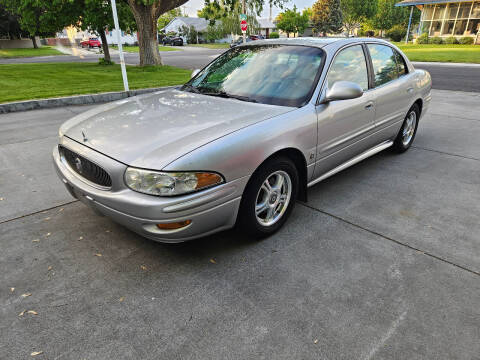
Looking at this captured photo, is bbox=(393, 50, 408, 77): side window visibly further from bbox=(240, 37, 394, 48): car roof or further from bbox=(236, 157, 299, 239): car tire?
bbox=(236, 157, 299, 239): car tire

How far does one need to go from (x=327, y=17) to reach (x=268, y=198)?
8001 centimetres

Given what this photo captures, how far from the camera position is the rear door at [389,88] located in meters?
3.93

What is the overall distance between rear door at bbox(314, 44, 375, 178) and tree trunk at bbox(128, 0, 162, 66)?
13601mm

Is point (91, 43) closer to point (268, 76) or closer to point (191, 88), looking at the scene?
point (191, 88)

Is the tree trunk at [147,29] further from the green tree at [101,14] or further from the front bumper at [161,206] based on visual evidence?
the front bumper at [161,206]

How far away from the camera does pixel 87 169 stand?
2.64 meters

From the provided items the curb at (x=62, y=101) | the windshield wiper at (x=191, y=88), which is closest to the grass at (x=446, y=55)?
the curb at (x=62, y=101)

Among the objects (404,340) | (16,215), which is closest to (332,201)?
(404,340)

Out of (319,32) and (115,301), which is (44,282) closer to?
(115,301)

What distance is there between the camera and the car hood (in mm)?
2369

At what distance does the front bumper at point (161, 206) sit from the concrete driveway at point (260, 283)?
391mm

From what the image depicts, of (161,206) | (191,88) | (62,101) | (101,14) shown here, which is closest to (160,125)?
(161,206)

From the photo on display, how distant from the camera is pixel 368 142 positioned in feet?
13.0

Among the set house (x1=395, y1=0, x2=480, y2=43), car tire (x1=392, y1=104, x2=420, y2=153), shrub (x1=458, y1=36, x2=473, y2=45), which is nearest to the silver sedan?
car tire (x1=392, y1=104, x2=420, y2=153)
